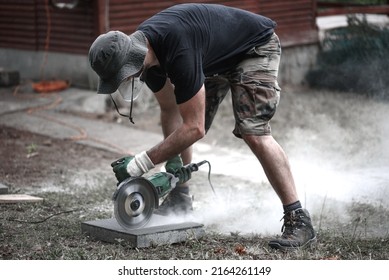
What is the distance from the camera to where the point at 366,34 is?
12.3m

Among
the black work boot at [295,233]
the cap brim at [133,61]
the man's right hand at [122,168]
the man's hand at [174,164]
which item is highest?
the cap brim at [133,61]

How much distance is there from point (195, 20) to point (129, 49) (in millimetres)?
527

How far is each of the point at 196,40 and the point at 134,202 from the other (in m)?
1.14

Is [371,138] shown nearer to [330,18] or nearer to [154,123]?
[154,123]

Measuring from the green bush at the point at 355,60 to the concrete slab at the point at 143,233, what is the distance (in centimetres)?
689

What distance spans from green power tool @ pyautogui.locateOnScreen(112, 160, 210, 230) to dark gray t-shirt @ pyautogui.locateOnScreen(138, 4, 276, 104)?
0.63 m

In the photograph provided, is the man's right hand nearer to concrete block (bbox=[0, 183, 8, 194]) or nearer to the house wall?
concrete block (bbox=[0, 183, 8, 194])

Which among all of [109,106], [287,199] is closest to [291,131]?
[109,106]

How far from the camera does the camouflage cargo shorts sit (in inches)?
205

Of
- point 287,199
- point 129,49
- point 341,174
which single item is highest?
point 129,49

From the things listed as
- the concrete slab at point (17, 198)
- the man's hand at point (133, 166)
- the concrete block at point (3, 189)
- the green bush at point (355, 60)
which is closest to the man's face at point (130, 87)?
the man's hand at point (133, 166)

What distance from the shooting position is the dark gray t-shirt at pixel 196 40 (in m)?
4.75

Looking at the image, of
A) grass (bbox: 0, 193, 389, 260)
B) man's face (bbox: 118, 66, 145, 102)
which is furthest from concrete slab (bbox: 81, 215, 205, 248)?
man's face (bbox: 118, 66, 145, 102)

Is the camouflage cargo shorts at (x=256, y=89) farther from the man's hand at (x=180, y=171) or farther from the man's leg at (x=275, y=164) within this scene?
the man's hand at (x=180, y=171)
